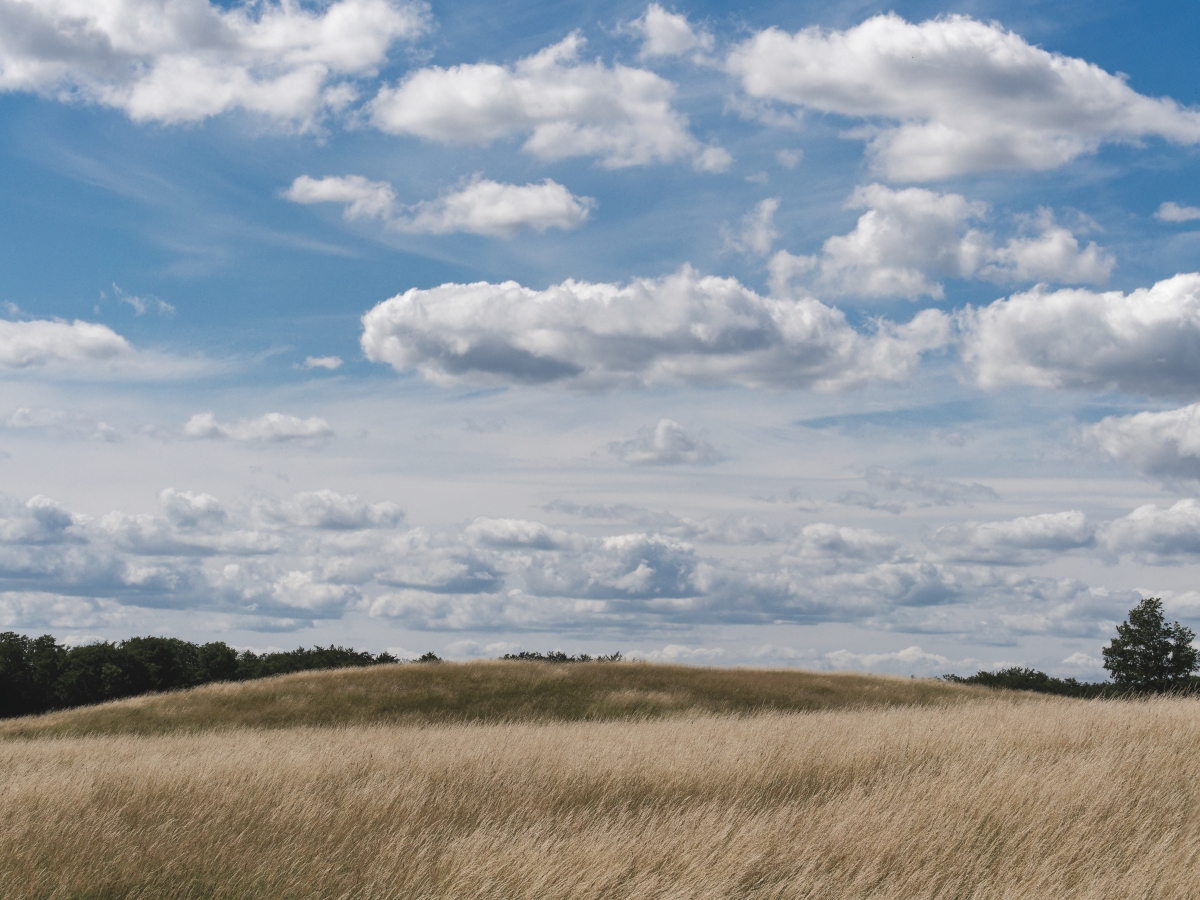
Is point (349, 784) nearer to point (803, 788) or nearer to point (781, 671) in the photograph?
point (803, 788)

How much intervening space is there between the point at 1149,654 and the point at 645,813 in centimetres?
4837

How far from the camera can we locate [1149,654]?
50531 mm

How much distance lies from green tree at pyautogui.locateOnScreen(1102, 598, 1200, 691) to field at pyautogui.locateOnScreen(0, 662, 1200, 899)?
34.2 metres

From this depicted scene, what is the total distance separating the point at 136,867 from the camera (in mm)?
9602

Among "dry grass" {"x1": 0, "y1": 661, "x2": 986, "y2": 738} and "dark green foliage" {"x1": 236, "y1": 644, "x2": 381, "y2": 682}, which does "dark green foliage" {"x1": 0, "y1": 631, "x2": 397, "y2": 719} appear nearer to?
"dark green foliage" {"x1": 236, "y1": 644, "x2": 381, "y2": 682}

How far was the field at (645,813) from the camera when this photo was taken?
9086 millimetres

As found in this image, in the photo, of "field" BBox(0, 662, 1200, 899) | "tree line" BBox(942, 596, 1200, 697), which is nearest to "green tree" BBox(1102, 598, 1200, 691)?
"tree line" BBox(942, 596, 1200, 697)

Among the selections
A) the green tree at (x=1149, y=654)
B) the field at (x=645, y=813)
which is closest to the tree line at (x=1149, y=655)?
the green tree at (x=1149, y=654)

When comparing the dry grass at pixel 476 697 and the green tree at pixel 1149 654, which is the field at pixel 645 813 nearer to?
the dry grass at pixel 476 697

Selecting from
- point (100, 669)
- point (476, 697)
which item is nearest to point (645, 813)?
point (476, 697)

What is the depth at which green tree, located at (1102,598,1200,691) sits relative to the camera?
49938 millimetres

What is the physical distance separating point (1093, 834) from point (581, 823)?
5.73 metres

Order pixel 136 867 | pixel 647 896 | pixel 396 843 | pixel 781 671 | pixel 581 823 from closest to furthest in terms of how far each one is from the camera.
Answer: pixel 647 896
pixel 136 867
pixel 396 843
pixel 581 823
pixel 781 671

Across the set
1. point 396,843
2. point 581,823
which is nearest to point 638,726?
point 581,823
